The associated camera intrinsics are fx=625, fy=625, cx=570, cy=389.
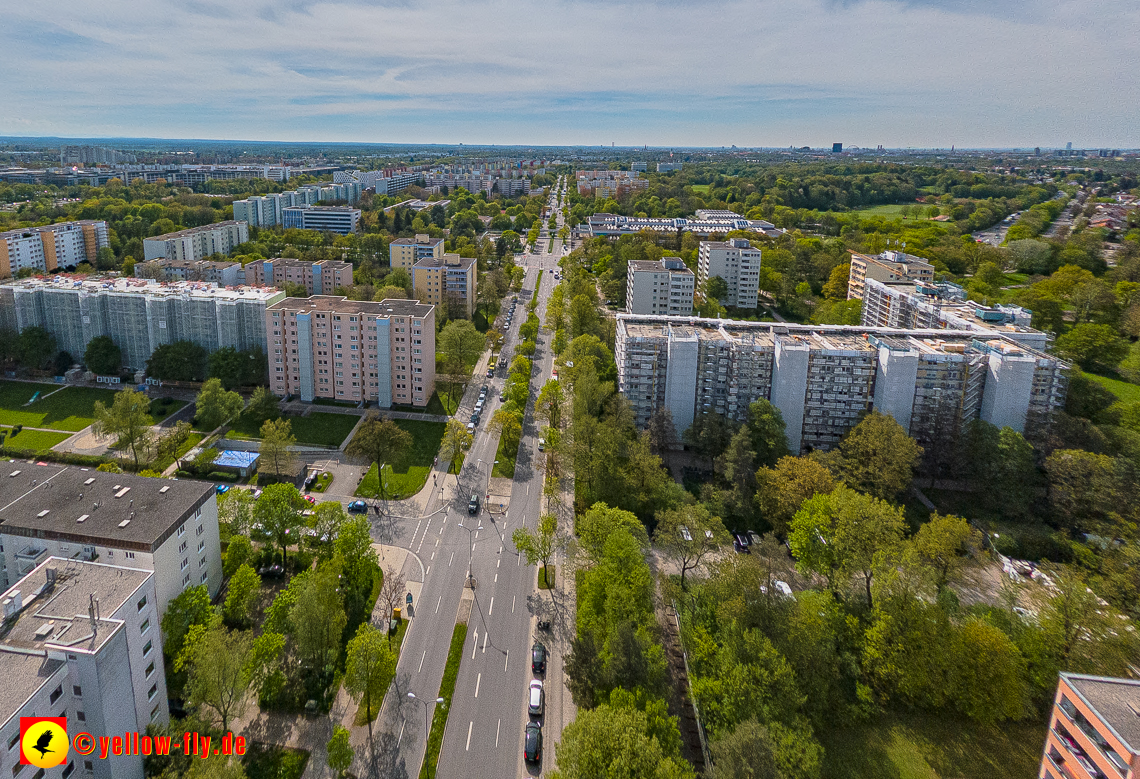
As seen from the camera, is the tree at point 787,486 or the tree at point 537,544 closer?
the tree at point 537,544

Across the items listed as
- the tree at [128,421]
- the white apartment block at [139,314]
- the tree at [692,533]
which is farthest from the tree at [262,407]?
the tree at [692,533]

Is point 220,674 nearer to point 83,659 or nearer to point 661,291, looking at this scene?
point 83,659

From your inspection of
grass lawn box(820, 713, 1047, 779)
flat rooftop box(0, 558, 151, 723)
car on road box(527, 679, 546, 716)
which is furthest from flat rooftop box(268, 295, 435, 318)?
grass lawn box(820, 713, 1047, 779)

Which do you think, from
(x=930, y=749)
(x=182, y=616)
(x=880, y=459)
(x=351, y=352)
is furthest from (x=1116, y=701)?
(x=351, y=352)

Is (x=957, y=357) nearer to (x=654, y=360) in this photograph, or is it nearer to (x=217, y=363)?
(x=654, y=360)

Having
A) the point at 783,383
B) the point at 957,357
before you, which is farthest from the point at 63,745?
the point at 957,357

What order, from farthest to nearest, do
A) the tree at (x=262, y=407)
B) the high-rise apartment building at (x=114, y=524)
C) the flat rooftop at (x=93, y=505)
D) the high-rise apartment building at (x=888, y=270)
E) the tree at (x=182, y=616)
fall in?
the high-rise apartment building at (x=888, y=270) → the tree at (x=262, y=407) → the flat rooftop at (x=93, y=505) → the high-rise apartment building at (x=114, y=524) → the tree at (x=182, y=616)

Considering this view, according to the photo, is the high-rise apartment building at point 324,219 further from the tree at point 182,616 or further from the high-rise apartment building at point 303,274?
the tree at point 182,616
